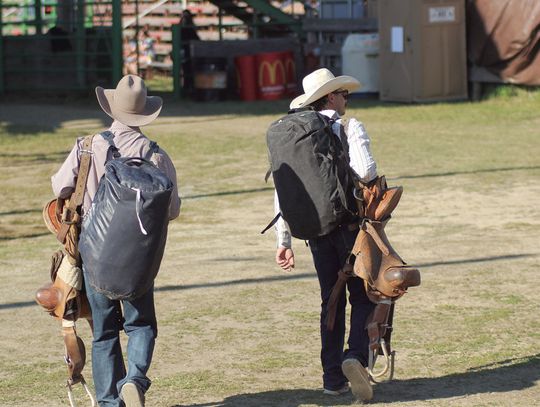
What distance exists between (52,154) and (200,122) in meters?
4.02

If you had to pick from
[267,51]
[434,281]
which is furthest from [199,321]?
[267,51]

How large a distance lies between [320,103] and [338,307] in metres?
1.05

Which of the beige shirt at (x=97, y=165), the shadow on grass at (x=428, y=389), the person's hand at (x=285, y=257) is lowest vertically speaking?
the shadow on grass at (x=428, y=389)

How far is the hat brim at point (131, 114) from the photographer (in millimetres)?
5852

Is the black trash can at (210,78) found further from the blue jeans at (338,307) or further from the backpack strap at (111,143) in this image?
the backpack strap at (111,143)

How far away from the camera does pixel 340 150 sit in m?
6.03

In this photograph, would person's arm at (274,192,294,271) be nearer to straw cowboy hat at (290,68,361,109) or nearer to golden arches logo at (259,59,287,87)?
straw cowboy hat at (290,68,361,109)

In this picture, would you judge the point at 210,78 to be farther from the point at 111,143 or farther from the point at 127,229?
the point at 127,229

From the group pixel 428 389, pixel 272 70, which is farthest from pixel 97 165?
pixel 272 70

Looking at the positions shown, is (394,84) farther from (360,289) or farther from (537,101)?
(360,289)

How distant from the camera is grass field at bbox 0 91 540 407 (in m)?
6.68

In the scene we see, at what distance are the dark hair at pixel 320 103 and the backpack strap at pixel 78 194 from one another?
1.20 m

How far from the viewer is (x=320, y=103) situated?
6.31 meters

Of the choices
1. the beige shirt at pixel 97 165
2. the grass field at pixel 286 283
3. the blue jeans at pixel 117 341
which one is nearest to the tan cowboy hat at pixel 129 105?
the beige shirt at pixel 97 165
